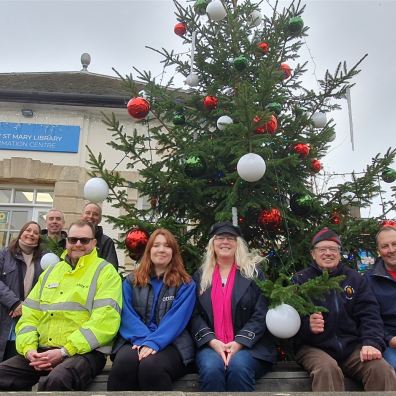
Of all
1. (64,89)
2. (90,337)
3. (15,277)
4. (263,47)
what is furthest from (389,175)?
(64,89)

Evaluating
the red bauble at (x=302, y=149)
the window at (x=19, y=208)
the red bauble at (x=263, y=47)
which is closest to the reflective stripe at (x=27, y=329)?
the red bauble at (x=302, y=149)

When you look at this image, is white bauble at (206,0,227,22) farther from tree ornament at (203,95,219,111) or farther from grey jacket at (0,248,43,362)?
grey jacket at (0,248,43,362)

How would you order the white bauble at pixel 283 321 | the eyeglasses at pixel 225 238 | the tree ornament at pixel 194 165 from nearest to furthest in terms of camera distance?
the white bauble at pixel 283 321 → the eyeglasses at pixel 225 238 → the tree ornament at pixel 194 165

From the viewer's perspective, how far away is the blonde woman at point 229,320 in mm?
3230

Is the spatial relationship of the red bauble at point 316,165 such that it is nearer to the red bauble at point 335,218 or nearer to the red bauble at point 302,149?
the red bauble at point 302,149

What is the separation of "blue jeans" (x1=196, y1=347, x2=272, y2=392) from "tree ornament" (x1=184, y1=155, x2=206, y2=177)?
1940 millimetres

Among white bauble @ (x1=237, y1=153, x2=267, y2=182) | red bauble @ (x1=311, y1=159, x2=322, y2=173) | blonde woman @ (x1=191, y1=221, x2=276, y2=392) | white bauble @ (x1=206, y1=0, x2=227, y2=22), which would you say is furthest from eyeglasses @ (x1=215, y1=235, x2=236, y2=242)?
white bauble @ (x1=206, y1=0, x2=227, y2=22)

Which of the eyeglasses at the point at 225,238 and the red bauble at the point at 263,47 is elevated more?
the red bauble at the point at 263,47

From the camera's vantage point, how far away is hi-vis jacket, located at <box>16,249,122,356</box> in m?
3.40

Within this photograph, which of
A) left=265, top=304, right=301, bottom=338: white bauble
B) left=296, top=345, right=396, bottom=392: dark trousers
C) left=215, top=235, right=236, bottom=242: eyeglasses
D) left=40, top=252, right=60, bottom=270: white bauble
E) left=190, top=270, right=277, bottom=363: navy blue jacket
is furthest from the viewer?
left=40, top=252, right=60, bottom=270: white bauble

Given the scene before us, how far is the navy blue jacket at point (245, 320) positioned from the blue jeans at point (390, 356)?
0.92 metres

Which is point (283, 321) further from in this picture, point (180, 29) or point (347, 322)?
point (180, 29)

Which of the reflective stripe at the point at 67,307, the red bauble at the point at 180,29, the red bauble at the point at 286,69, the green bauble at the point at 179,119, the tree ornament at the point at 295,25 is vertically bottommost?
the reflective stripe at the point at 67,307

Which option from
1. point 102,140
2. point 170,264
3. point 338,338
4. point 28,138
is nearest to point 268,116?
point 170,264
